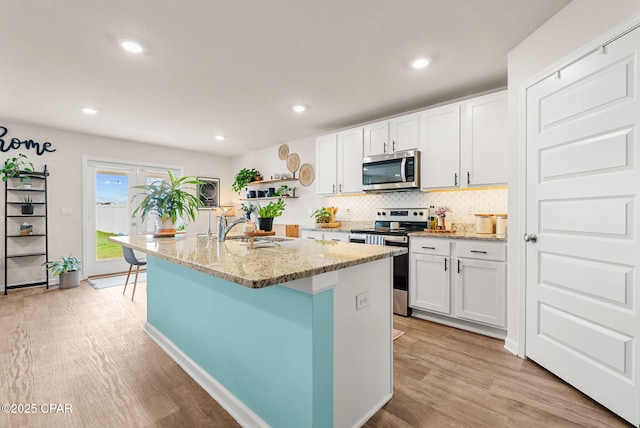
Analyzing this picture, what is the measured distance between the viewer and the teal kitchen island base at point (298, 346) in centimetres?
132

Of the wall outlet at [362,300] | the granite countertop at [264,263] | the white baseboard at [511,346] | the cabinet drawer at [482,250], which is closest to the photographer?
the granite countertop at [264,263]

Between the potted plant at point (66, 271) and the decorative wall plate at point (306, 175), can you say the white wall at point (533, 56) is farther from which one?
the potted plant at point (66, 271)

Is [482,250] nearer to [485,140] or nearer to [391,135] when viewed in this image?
[485,140]

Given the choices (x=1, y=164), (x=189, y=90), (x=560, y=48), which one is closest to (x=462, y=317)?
(x=560, y=48)

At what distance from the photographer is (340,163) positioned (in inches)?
166

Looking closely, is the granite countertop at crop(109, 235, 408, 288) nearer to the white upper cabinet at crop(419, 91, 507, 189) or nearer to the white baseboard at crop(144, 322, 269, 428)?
the white baseboard at crop(144, 322, 269, 428)

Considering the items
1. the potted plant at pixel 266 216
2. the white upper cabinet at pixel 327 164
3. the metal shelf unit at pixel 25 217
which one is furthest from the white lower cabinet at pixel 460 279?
the metal shelf unit at pixel 25 217

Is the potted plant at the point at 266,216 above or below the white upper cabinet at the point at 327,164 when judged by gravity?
below

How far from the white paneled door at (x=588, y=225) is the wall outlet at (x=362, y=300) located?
4.57 ft

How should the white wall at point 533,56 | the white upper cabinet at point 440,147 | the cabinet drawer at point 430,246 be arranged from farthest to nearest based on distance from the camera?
the white upper cabinet at point 440,147, the cabinet drawer at point 430,246, the white wall at point 533,56

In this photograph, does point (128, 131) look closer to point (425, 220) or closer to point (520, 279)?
point (425, 220)

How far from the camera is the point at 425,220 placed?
3.68 meters

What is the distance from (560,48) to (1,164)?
6476 millimetres

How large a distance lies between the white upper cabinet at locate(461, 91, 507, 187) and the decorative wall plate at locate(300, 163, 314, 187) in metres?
2.58
